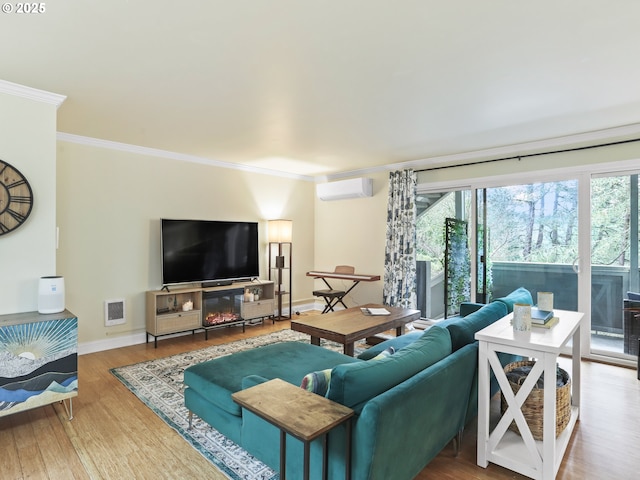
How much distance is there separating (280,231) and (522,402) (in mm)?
4169

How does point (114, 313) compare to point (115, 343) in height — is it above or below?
above

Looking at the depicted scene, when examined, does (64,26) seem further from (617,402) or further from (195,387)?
(617,402)

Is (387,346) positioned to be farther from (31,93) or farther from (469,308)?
(31,93)

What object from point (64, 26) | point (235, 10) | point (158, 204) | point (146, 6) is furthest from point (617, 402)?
point (158, 204)

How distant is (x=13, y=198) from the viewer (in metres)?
2.62

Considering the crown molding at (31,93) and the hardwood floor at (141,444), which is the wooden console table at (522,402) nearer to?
the hardwood floor at (141,444)

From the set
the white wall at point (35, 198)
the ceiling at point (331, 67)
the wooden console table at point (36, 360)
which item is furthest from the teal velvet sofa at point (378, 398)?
the ceiling at point (331, 67)

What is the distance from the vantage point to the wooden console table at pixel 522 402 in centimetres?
186

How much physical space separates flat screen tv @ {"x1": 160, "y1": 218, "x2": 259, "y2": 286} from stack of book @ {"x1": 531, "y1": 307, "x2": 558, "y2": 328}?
3.83m

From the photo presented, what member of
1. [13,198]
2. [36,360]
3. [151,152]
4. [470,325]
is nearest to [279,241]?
→ [151,152]

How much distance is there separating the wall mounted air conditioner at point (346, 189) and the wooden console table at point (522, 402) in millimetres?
3597

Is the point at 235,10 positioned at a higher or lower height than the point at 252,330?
higher

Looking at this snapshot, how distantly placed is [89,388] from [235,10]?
10.5 feet

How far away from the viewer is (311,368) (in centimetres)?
242
